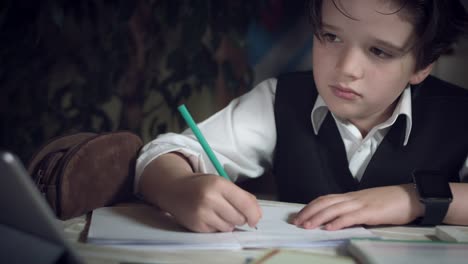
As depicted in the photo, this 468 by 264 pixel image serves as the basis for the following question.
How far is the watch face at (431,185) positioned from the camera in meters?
0.76

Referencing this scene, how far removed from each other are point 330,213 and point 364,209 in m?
0.06

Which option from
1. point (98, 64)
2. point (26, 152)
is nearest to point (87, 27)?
point (98, 64)

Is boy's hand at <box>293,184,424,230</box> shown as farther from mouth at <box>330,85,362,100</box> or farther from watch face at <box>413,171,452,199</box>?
mouth at <box>330,85,362,100</box>

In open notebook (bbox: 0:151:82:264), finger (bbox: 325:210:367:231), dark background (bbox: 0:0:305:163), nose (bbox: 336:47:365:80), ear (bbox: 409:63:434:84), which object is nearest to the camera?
open notebook (bbox: 0:151:82:264)

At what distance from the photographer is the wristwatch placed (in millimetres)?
750

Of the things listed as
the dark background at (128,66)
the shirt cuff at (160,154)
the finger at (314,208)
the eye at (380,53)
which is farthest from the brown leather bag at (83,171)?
the dark background at (128,66)

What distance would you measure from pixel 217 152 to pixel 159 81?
729 mm

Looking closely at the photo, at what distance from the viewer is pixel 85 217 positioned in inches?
28.7

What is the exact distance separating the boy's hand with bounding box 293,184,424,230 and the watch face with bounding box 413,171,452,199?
2cm

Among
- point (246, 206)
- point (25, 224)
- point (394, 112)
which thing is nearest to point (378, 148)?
point (394, 112)

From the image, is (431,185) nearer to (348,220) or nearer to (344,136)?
(348,220)

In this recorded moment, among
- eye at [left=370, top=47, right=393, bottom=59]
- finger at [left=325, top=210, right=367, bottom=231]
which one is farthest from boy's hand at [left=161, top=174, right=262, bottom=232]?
eye at [left=370, top=47, right=393, bottom=59]

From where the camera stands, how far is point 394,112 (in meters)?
0.96

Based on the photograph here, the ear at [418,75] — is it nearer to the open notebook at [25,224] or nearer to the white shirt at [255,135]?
the white shirt at [255,135]
